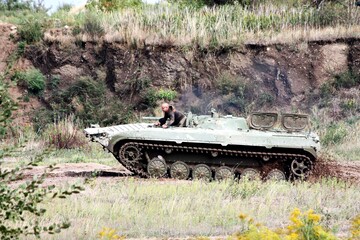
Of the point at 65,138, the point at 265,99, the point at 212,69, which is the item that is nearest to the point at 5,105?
the point at 65,138

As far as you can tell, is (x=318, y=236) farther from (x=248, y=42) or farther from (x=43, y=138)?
(x=248, y=42)

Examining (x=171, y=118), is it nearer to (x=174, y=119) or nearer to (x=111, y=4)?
(x=174, y=119)

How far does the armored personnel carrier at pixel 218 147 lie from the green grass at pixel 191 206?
147 centimetres

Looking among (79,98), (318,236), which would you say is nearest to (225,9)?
(79,98)

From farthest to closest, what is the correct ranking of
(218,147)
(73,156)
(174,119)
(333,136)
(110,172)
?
(333,136) < (73,156) < (110,172) < (174,119) < (218,147)

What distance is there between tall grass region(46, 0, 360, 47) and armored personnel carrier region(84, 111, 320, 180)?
1315 cm

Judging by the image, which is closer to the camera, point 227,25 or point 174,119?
point 174,119

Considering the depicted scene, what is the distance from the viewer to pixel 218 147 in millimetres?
16562

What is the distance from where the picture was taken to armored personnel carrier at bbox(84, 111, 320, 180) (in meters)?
16.4

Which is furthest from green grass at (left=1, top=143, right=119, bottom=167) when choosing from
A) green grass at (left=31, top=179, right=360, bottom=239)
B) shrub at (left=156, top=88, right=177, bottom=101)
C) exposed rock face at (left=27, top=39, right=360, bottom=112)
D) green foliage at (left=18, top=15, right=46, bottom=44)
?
green foliage at (left=18, top=15, right=46, bottom=44)

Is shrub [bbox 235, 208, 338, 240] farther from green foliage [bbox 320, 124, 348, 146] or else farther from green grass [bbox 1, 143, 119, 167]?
green foliage [bbox 320, 124, 348, 146]

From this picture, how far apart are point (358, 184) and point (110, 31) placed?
1711 centimetres

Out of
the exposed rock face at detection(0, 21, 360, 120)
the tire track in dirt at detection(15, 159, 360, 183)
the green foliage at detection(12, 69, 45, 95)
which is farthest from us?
the green foliage at detection(12, 69, 45, 95)

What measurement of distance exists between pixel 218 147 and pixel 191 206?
459 cm
